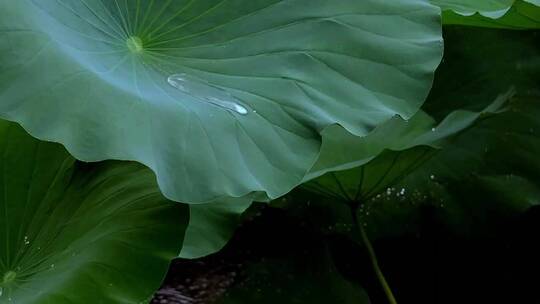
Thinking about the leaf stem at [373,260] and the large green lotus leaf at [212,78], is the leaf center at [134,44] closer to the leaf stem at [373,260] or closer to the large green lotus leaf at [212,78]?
the large green lotus leaf at [212,78]

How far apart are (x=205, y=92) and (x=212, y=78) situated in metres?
0.03

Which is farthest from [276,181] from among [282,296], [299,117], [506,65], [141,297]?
[506,65]

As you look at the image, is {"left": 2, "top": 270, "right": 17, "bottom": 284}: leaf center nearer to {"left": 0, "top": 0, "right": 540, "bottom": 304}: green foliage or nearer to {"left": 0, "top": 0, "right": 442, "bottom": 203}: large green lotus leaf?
{"left": 0, "top": 0, "right": 540, "bottom": 304}: green foliage

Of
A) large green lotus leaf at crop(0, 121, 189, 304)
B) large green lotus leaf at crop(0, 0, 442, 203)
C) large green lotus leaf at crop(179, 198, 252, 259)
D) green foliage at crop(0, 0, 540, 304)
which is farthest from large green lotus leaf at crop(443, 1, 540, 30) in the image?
large green lotus leaf at crop(0, 121, 189, 304)

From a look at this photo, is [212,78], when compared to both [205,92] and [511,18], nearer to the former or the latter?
[205,92]

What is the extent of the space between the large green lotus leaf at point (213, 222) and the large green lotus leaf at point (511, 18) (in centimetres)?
47

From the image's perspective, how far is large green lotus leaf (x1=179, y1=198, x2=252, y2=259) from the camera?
4.26 feet

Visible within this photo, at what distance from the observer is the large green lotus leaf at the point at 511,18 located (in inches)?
58.8

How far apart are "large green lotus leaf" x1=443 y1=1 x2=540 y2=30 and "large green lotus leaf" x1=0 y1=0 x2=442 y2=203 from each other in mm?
250

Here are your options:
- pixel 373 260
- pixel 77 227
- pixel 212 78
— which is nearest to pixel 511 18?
pixel 373 260

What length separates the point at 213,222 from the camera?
51.7 inches

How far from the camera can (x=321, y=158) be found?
1437mm

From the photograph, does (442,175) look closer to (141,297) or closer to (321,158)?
(321,158)

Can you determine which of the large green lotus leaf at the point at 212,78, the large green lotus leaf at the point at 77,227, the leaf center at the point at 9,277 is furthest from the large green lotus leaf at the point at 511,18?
the leaf center at the point at 9,277
